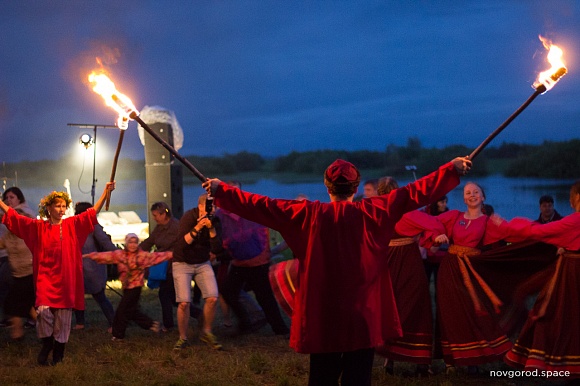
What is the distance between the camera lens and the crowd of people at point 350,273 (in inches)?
164

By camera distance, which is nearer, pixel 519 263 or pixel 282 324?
pixel 519 263

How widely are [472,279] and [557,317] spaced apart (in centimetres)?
91

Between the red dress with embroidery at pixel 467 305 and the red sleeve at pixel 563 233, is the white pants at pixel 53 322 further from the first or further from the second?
the red sleeve at pixel 563 233

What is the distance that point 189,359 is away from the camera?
7.52 meters

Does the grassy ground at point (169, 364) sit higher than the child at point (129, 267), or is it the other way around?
the child at point (129, 267)

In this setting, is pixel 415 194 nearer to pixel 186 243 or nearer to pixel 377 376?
pixel 377 376

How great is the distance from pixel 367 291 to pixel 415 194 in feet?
2.19

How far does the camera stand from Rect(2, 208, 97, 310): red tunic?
7.05 metres

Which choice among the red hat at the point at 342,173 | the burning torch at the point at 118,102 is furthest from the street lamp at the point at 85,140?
the red hat at the point at 342,173

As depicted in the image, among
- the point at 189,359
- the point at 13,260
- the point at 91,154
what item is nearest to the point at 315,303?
the point at 189,359

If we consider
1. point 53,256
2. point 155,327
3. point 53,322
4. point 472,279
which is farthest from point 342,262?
point 155,327

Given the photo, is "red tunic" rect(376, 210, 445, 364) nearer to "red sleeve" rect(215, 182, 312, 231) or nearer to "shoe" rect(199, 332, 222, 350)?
"shoe" rect(199, 332, 222, 350)

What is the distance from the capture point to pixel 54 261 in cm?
709

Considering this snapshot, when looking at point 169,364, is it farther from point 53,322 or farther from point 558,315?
point 558,315
